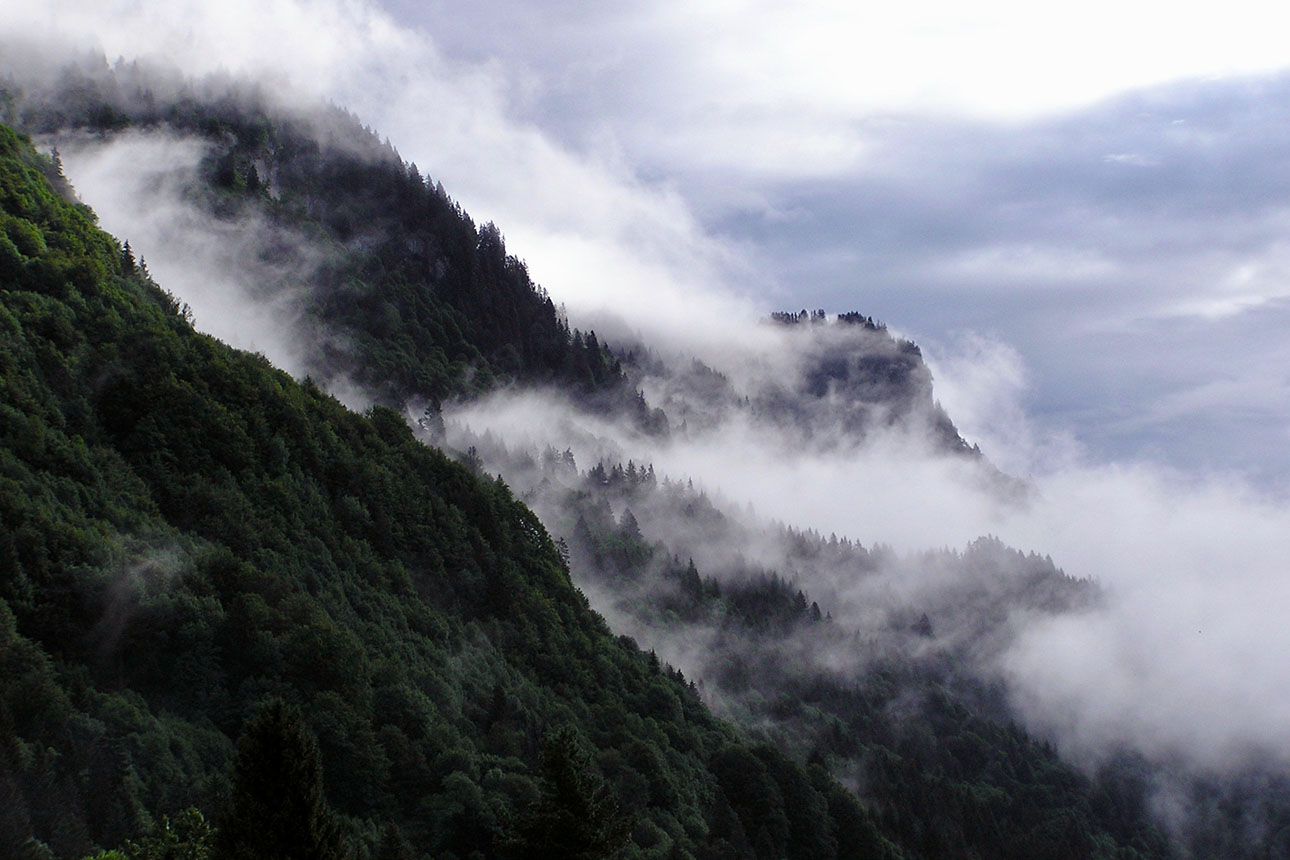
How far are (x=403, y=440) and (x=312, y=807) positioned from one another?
72.3 metres

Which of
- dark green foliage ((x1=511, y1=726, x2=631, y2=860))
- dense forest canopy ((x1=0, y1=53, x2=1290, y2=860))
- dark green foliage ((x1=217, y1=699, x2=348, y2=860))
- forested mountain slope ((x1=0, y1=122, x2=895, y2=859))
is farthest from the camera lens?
forested mountain slope ((x1=0, y1=122, x2=895, y2=859))

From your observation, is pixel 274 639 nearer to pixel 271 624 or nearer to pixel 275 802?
pixel 271 624

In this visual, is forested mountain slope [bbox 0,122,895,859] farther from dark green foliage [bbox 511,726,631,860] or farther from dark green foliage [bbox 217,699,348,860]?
dark green foliage [bbox 217,699,348,860]

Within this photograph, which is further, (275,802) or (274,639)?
(274,639)

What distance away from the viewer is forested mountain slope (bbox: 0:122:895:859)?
53.5 meters

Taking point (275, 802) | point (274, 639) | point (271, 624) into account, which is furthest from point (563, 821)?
point (271, 624)

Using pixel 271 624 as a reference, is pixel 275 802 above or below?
below

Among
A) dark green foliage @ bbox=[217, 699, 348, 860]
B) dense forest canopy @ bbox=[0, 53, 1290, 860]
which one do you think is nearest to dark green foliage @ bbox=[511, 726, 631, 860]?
dense forest canopy @ bbox=[0, 53, 1290, 860]

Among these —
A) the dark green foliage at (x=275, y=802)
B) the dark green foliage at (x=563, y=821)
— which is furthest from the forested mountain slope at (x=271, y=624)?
the dark green foliage at (x=275, y=802)

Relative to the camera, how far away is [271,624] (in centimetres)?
6806

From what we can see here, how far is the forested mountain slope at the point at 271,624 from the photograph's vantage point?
53500mm

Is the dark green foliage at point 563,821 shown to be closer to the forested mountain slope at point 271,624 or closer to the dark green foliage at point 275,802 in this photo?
the forested mountain slope at point 271,624

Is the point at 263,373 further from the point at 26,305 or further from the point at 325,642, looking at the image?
the point at 325,642

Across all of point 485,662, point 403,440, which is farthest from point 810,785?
point 403,440
